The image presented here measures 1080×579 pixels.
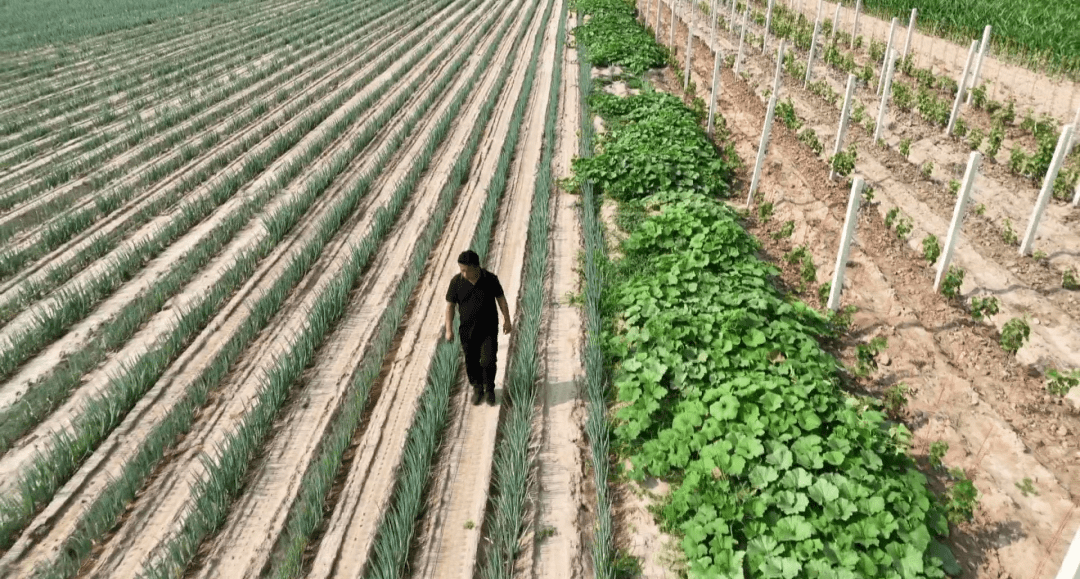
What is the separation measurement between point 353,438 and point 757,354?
300 cm

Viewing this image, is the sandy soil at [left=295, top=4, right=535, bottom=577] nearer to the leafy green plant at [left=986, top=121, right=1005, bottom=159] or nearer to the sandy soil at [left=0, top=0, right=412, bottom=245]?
the sandy soil at [left=0, top=0, right=412, bottom=245]

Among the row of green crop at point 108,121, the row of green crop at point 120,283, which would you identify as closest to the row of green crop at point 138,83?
the row of green crop at point 108,121

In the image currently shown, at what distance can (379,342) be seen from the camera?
5473 mm

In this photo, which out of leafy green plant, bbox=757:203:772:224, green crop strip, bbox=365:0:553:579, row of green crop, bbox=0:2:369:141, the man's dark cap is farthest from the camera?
row of green crop, bbox=0:2:369:141

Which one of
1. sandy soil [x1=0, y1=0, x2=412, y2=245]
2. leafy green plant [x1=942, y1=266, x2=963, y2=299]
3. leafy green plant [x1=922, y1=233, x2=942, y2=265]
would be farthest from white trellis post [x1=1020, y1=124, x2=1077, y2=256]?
sandy soil [x1=0, y1=0, x2=412, y2=245]

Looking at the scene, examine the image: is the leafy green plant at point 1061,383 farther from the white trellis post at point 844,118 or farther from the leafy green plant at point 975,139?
the leafy green plant at point 975,139

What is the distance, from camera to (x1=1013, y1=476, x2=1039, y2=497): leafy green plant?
12.8 ft

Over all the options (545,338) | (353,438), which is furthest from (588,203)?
(353,438)

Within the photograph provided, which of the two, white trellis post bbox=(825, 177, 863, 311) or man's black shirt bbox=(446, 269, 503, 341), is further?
white trellis post bbox=(825, 177, 863, 311)

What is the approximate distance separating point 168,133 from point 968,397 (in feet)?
39.8

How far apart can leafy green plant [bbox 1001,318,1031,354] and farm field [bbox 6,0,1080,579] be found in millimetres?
139

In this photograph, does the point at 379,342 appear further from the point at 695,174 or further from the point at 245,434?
the point at 695,174

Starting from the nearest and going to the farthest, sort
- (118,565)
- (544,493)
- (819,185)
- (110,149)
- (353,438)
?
(118,565) → (544,493) → (353,438) → (819,185) → (110,149)

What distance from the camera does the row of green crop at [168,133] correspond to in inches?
340
